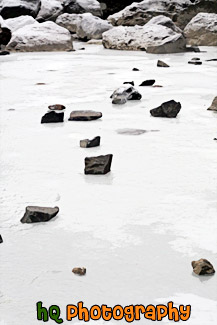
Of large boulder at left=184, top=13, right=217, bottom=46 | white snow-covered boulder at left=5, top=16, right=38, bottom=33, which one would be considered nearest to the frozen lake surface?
large boulder at left=184, top=13, right=217, bottom=46

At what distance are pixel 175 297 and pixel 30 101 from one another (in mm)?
2201

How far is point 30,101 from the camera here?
3020 mm

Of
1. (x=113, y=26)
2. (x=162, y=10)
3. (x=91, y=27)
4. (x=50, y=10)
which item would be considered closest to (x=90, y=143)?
(x=91, y=27)

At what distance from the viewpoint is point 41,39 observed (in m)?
7.18

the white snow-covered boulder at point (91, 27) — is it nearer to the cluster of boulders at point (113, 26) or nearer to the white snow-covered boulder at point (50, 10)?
the cluster of boulders at point (113, 26)

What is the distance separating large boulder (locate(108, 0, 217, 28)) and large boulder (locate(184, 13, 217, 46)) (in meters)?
1.40

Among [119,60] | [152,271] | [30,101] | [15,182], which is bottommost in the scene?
[119,60]

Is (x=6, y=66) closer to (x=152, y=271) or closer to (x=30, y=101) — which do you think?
(x=30, y=101)

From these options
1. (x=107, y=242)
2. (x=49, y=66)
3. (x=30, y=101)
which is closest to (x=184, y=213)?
(x=107, y=242)

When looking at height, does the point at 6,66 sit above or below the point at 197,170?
below

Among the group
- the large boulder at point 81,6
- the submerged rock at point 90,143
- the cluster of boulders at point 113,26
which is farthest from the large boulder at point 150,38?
the submerged rock at point 90,143

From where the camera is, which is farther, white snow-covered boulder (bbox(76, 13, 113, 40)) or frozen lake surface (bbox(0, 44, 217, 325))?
white snow-covered boulder (bbox(76, 13, 113, 40))

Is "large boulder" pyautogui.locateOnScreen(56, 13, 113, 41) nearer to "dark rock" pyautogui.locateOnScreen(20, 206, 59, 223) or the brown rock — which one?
"dark rock" pyautogui.locateOnScreen(20, 206, 59, 223)

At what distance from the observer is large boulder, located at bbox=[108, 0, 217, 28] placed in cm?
913
